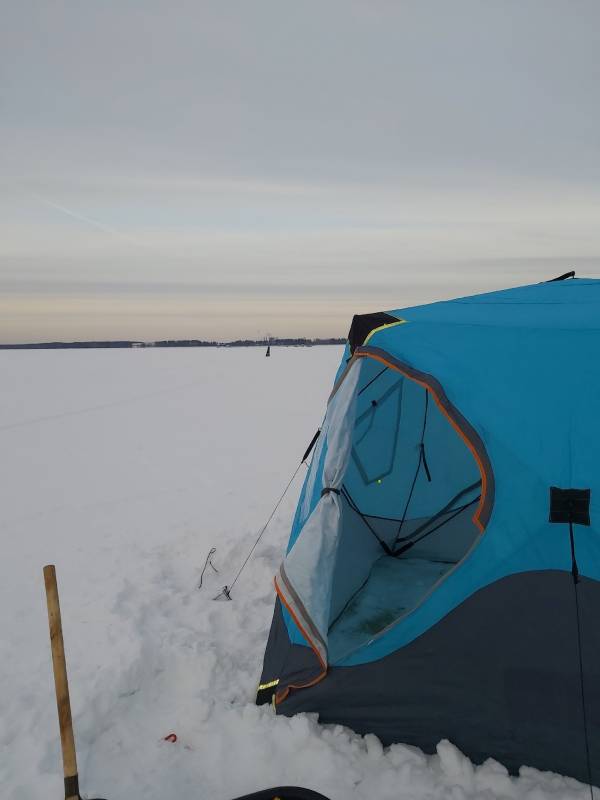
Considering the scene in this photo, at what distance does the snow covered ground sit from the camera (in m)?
2.74

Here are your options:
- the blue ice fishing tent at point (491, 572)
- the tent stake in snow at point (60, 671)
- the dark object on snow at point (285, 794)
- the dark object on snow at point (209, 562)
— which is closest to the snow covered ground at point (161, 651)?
the dark object on snow at point (209, 562)

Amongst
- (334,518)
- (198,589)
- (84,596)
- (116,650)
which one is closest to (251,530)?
(198,589)

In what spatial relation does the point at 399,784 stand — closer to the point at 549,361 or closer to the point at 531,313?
the point at 549,361

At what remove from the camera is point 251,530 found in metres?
5.87

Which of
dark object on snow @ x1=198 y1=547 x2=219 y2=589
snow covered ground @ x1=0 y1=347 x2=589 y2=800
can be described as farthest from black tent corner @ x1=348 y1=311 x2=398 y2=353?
dark object on snow @ x1=198 y1=547 x2=219 y2=589

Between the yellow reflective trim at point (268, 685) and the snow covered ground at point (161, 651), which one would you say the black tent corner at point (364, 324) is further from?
the snow covered ground at point (161, 651)

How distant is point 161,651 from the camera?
372cm

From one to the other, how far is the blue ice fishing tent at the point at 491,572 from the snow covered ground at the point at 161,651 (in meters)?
0.18

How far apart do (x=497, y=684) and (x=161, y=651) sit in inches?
82.4

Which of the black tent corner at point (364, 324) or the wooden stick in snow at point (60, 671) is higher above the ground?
the black tent corner at point (364, 324)

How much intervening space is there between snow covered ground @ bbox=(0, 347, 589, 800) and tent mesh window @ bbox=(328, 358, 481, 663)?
3.21 feet

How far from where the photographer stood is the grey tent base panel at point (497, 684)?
8.73 feet

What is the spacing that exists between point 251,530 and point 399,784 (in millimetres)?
3348

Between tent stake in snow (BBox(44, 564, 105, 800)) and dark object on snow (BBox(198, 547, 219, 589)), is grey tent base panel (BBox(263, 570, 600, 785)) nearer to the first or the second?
tent stake in snow (BBox(44, 564, 105, 800))
